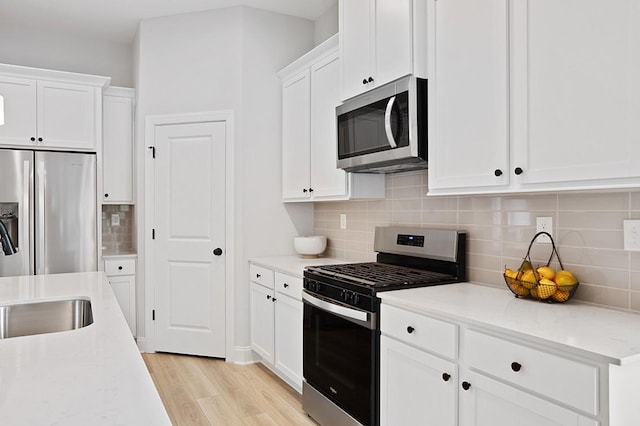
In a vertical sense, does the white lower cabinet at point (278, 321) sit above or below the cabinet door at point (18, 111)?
below

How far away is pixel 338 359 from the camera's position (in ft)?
7.98

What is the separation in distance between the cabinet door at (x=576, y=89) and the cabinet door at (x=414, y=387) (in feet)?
2.71

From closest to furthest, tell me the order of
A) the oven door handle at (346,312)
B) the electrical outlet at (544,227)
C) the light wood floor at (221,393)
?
1. the electrical outlet at (544,227)
2. the oven door handle at (346,312)
3. the light wood floor at (221,393)

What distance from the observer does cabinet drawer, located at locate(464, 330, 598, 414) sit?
1288 millimetres

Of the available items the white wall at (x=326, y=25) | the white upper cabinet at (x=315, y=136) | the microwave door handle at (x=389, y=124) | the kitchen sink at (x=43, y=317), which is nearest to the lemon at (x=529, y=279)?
the microwave door handle at (x=389, y=124)

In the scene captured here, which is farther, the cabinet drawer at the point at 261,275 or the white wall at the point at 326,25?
the white wall at the point at 326,25

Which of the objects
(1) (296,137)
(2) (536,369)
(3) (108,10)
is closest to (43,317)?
(2) (536,369)

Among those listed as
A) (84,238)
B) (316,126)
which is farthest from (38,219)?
(316,126)

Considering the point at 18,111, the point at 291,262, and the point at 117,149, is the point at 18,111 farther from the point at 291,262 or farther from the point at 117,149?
the point at 291,262

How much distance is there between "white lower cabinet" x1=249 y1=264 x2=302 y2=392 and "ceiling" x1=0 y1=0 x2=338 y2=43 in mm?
2155

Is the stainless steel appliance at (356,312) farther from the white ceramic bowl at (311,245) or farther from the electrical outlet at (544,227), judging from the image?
the white ceramic bowl at (311,245)

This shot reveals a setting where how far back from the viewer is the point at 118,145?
428 cm

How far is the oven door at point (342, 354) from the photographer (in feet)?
7.11

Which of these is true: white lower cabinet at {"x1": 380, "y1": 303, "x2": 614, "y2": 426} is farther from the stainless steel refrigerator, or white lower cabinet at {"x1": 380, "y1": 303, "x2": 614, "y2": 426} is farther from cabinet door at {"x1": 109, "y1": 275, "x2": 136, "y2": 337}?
the stainless steel refrigerator
